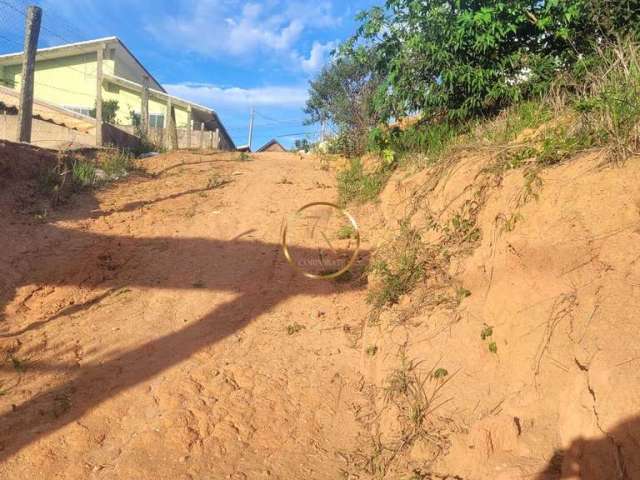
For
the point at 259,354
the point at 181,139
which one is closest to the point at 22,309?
the point at 259,354

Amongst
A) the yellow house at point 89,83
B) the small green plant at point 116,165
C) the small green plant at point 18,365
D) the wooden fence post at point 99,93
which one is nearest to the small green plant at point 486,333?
the small green plant at point 18,365

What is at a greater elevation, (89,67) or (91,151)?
(89,67)

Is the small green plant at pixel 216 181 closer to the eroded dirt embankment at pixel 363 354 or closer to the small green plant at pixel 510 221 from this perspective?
the eroded dirt embankment at pixel 363 354

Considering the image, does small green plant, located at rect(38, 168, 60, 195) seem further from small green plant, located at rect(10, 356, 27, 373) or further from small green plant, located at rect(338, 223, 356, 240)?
small green plant, located at rect(338, 223, 356, 240)

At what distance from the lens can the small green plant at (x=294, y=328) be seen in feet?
14.2

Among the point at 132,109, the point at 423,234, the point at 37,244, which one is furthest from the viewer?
the point at 132,109

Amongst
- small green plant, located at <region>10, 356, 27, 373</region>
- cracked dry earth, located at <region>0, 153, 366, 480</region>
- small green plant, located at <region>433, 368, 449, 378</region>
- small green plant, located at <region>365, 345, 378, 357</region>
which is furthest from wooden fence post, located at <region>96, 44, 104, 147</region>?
small green plant, located at <region>433, 368, 449, 378</region>

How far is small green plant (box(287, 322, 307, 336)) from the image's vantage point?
432cm

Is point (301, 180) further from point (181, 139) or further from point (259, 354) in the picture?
point (181, 139)

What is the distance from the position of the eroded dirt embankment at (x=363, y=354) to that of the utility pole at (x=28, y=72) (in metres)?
3.41

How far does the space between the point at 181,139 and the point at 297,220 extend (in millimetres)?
13124

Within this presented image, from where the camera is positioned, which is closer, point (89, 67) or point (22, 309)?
point (22, 309)

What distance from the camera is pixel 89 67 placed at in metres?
23.0

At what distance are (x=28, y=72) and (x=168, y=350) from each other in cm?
657
